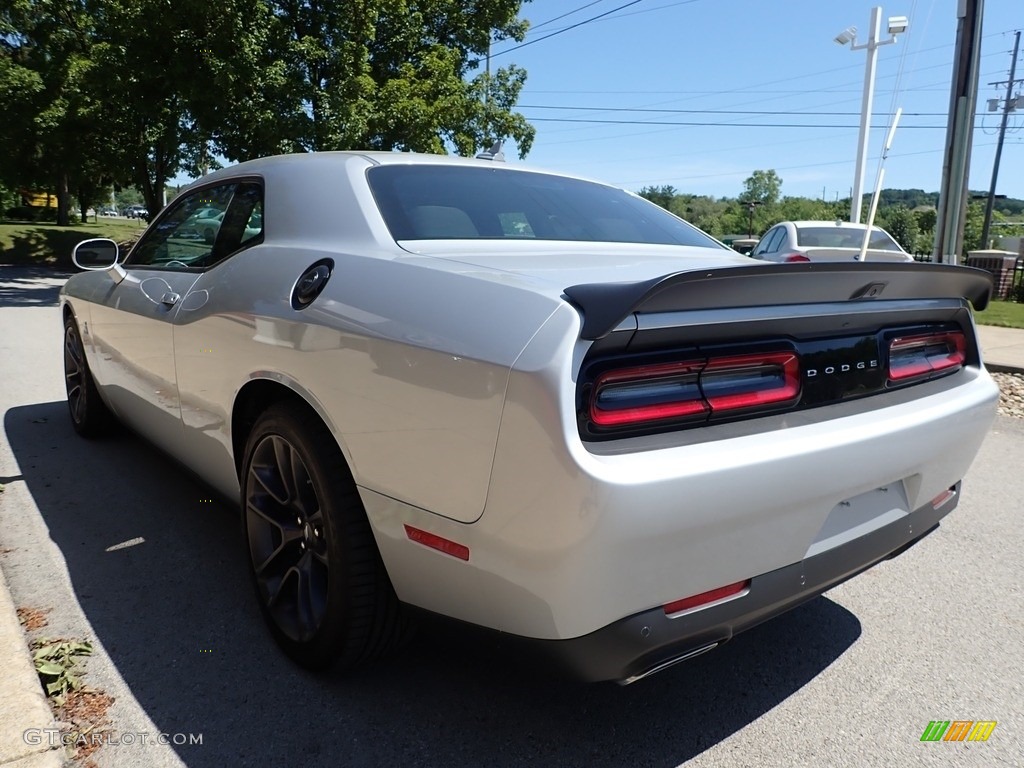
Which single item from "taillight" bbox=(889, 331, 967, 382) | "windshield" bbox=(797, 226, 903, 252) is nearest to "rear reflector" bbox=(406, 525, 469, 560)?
"taillight" bbox=(889, 331, 967, 382)

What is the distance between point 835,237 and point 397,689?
391 inches

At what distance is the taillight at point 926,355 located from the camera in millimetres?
2283

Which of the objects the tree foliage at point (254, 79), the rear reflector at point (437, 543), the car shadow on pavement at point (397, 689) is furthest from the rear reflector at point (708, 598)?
the tree foliage at point (254, 79)

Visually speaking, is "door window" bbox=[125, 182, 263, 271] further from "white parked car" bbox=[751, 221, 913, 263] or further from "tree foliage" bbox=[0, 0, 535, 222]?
"tree foliage" bbox=[0, 0, 535, 222]

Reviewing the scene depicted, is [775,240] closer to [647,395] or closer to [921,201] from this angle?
[647,395]

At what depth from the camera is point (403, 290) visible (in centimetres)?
196

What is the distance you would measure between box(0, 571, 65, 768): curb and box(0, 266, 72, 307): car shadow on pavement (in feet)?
41.7

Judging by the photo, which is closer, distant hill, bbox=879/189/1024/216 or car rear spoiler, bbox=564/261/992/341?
car rear spoiler, bbox=564/261/992/341

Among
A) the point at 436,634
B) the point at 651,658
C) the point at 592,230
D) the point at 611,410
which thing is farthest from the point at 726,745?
the point at 592,230

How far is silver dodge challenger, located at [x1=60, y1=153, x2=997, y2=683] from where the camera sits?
5.27 feet

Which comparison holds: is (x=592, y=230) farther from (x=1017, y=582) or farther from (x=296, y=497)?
(x=1017, y=582)

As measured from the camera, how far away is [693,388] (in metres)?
1.77

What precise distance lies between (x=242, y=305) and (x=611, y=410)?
1.44m

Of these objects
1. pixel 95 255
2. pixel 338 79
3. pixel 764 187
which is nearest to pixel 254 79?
pixel 338 79
